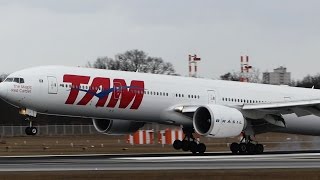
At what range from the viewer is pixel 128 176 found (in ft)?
89.4

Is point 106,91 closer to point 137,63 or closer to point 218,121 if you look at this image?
point 218,121

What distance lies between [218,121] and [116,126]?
25.8ft

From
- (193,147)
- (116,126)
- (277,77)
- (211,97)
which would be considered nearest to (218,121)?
(193,147)

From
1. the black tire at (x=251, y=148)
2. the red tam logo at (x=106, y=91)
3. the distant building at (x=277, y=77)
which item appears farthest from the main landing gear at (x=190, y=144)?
the distant building at (x=277, y=77)

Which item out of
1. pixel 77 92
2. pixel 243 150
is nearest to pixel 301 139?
pixel 243 150

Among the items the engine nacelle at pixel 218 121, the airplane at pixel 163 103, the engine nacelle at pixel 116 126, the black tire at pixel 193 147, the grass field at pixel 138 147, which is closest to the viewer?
the airplane at pixel 163 103

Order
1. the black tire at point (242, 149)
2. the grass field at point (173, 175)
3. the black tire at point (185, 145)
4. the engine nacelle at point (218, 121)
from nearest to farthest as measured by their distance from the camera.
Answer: the grass field at point (173, 175), the engine nacelle at point (218, 121), the black tire at point (242, 149), the black tire at point (185, 145)

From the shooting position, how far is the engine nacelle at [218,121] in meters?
45.1

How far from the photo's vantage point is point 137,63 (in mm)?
146125

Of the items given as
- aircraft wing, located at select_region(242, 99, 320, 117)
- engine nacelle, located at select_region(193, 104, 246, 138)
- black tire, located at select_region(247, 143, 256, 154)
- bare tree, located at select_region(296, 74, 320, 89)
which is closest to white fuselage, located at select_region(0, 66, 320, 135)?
engine nacelle, located at select_region(193, 104, 246, 138)

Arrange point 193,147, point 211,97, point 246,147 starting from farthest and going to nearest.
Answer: point 211,97 → point 193,147 → point 246,147

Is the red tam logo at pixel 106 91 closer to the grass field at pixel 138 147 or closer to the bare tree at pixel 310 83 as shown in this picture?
the grass field at pixel 138 147

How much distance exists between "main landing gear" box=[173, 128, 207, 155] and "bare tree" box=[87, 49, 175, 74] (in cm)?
9295

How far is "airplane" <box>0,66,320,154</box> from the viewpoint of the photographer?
4375 cm
